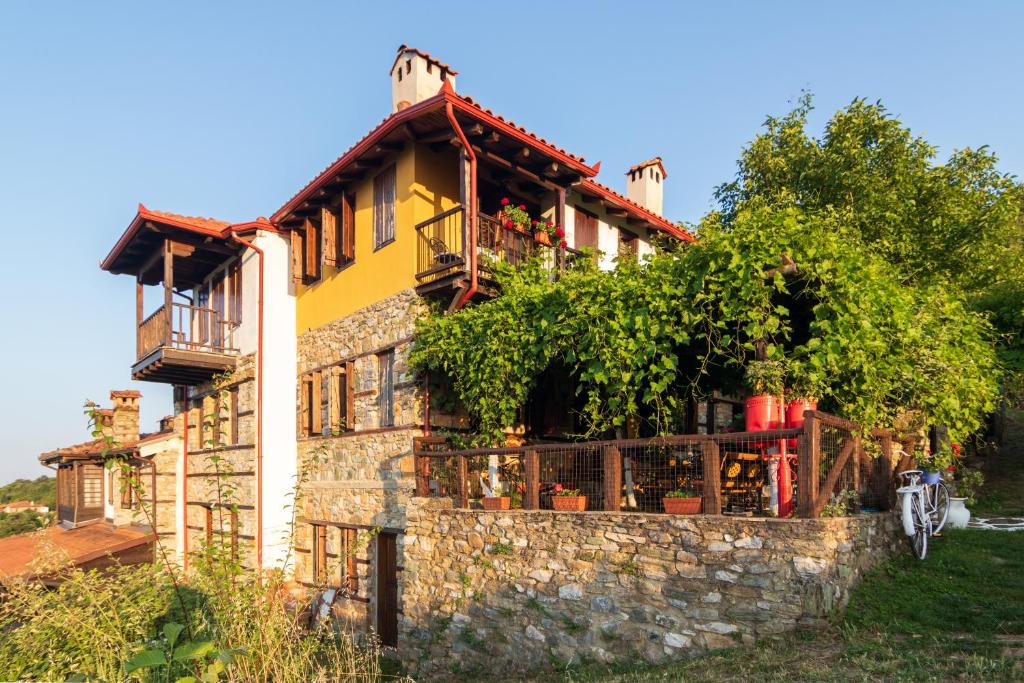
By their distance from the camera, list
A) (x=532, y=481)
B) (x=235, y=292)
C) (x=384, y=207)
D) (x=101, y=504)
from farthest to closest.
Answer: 1. (x=101, y=504)
2. (x=235, y=292)
3. (x=384, y=207)
4. (x=532, y=481)

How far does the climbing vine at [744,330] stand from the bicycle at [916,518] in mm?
781

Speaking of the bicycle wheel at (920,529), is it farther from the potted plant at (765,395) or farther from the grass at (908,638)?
the potted plant at (765,395)

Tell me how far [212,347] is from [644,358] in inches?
417

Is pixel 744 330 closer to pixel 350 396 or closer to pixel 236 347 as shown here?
pixel 350 396

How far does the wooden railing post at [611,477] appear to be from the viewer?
7.08 metres

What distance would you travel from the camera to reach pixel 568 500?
24.8 ft

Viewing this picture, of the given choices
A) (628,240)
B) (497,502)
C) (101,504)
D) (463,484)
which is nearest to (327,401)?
(463,484)

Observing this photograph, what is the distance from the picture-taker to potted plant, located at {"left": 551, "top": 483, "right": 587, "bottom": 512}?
7.52 metres

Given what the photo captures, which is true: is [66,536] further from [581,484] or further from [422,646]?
Result: [581,484]

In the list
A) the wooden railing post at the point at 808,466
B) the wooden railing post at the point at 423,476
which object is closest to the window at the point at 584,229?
the wooden railing post at the point at 423,476

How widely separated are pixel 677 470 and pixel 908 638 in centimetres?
267

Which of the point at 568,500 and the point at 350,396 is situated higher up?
the point at 350,396

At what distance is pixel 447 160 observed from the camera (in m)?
10.7

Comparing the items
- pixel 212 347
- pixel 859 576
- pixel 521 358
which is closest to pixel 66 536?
pixel 212 347
